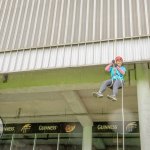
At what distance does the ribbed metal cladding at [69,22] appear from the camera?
10500mm

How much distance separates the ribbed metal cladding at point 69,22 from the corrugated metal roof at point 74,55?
25 cm

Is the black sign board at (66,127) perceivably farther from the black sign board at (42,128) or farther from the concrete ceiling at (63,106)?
the concrete ceiling at (63,106)

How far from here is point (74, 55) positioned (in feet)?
34.3

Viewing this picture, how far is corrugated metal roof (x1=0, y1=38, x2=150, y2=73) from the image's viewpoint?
989 centimetres

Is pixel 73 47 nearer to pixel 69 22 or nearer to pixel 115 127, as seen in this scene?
pixel 69 22

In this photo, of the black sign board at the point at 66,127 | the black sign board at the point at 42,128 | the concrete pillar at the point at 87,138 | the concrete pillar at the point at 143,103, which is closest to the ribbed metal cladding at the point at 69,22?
the concrete pillar at the point at 143,103

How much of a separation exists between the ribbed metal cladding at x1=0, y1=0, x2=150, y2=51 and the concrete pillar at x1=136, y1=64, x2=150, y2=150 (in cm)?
135

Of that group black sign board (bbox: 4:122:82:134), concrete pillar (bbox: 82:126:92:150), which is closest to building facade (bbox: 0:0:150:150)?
concrete pillar (bbox: 82:126:92:150)

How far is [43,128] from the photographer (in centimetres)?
1770

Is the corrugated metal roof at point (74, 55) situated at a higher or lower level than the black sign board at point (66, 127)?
higher

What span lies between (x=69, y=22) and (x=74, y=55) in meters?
1.48

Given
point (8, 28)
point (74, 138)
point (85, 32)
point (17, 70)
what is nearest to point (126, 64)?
point (85, 32)

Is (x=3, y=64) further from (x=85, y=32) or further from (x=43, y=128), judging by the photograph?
(x=43, y=128)

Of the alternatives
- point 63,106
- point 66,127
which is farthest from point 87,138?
point 63,106
